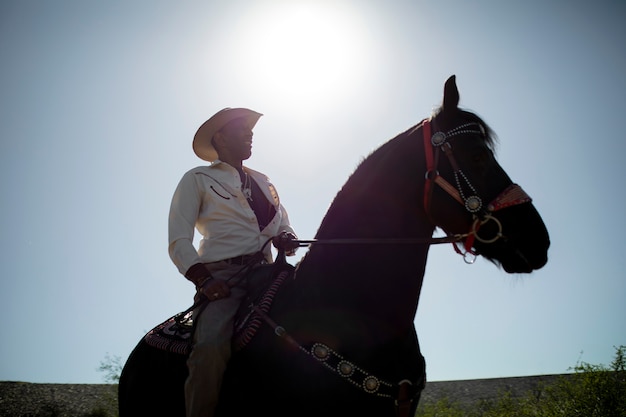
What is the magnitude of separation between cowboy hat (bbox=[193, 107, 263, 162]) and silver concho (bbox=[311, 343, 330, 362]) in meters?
2.73

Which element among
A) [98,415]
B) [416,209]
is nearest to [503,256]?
[416,209]

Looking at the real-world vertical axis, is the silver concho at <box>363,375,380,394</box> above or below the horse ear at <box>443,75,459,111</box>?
below

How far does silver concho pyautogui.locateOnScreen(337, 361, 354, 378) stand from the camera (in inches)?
116

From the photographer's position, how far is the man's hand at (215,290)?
141 inches

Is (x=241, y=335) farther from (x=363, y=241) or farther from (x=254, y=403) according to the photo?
(x=363, y=241)

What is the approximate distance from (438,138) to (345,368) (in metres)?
1.77

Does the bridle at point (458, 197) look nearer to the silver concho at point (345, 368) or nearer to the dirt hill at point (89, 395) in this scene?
the silver concho at point (345, 368)

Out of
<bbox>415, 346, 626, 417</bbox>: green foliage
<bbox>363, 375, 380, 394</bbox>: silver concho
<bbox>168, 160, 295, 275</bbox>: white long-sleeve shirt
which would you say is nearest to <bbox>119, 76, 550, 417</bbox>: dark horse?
<bbox>363, 375, 380, 394</bbox>: silver concho

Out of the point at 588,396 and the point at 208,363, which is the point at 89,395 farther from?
the point at 208,363

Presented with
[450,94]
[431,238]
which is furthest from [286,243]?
[450,94]

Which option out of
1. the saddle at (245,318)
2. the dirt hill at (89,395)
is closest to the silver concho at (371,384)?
the saddle at (245,318)

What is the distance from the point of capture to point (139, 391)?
4086 mm

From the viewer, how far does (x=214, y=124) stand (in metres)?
4.87

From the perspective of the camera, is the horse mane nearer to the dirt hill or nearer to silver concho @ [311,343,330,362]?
silver concho @ [311,343,330,362]
